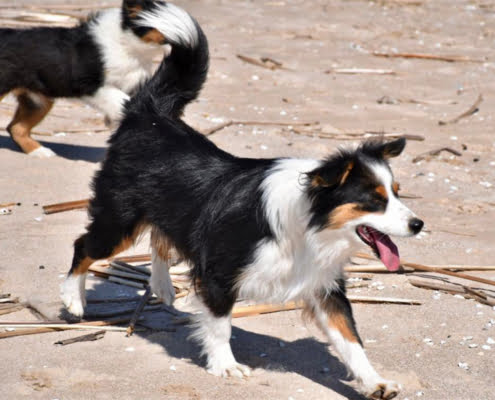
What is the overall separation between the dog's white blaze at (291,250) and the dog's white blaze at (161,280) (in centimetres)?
102

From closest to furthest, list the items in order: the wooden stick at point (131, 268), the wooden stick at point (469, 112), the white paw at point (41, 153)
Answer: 1. the wooden stick at point (131, 268)
2. the white paw at point (41, 153)
3. the wooden stick at point (469, 112)

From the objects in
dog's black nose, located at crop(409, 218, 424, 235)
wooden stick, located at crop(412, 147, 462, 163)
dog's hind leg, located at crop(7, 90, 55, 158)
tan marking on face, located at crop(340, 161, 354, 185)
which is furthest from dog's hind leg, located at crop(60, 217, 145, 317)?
wooden stick, located at crop(412, 147, 462, 163)

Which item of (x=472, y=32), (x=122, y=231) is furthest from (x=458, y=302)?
(x=472, y=32)

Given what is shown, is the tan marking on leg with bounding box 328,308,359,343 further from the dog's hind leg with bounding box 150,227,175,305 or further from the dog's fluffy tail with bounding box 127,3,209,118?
the dog's fluffy tail with bounding box 127,3,209,118

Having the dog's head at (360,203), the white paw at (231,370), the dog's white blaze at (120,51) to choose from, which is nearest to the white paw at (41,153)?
the dog's white blaze at (120,51)

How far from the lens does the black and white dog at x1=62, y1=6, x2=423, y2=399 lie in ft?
14.3

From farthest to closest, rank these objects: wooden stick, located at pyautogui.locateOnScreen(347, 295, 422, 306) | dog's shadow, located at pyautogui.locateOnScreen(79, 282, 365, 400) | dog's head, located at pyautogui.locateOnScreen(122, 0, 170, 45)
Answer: dog's head, located at pyautogui.locateOnScreen(122, 0, 170, 45) → wooden stick, located at pyautogui.locateOnScreen(347, 295, 422, 306) → dog's shadow, located at pyautogui.locateOnScreen(79, 282, 365, 400)

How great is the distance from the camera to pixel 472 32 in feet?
45.5

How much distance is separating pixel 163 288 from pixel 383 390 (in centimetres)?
170

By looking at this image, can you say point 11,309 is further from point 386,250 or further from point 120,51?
point 120,51

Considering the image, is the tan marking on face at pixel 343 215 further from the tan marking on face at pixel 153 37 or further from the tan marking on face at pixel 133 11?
the tan marking on face at pixel 133 11

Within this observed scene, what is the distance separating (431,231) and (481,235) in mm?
384

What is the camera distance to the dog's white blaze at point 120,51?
335 inches

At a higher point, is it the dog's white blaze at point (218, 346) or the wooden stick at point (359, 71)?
the dog's white blaze at point (218, 346)
